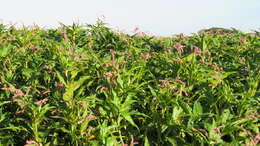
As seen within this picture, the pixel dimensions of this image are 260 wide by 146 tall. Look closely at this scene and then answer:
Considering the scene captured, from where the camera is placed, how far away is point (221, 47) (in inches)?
240

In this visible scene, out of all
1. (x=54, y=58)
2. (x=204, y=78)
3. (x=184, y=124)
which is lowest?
(x=184, y=124)

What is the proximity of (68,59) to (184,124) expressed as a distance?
6.28 ft

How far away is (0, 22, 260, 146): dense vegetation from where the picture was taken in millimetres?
3516

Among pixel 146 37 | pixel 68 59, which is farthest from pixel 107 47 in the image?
pixel 68 59

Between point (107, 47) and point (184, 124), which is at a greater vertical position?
point (107, 47)

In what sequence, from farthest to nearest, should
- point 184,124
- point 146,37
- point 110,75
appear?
point 146,37
point 110,75
point 184,124

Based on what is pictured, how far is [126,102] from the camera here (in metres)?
3.75

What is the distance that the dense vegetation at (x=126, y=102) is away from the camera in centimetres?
352

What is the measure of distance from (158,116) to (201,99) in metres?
0.72

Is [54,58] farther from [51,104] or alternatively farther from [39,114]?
[39,114]

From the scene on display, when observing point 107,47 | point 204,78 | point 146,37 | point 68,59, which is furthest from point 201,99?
point 146,37

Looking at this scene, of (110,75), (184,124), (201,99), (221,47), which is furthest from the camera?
(221,47)

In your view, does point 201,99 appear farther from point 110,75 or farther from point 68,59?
point 68,59

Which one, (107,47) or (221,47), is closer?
(221,47)
